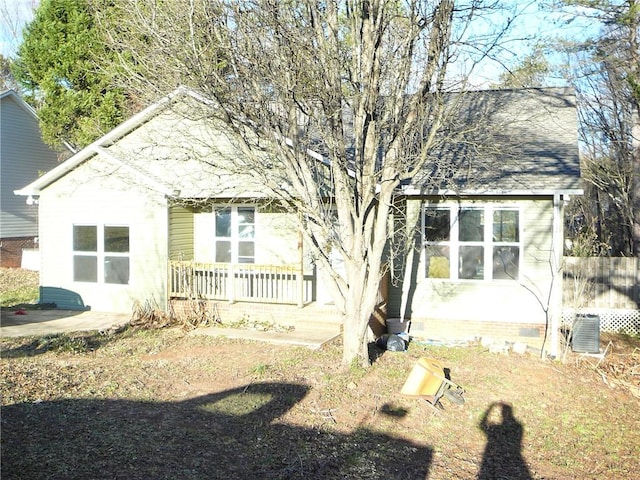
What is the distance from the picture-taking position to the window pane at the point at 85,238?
15.3m

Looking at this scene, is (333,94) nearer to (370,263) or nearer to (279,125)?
(279,125)

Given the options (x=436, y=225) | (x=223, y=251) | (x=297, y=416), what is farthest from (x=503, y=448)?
(x=223, y=251)

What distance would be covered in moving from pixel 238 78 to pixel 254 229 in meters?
6.00

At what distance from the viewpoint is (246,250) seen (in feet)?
48.4

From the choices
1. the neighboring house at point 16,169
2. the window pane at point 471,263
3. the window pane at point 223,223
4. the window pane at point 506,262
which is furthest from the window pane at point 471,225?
the neighboring house at point 16,169

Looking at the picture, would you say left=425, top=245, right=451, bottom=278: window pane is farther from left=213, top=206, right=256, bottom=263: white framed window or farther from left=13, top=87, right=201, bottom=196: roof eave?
left=13, top=87, right=201, bottom=196: roof eave

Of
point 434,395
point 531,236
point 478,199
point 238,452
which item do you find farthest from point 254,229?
point 238,452

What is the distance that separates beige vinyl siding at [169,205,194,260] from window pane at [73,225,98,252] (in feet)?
7.65

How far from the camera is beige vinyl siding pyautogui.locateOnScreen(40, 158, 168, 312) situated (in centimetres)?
1441

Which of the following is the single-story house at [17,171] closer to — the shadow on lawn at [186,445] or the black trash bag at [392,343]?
the black trash bag at [392,343]

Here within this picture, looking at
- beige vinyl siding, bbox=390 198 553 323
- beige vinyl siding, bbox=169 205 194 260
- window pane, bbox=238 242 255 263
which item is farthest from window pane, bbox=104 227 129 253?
beige vinyl siding, bbox=390 198 553 323

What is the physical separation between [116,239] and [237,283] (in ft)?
11.8

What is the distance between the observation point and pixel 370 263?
9.50 metres

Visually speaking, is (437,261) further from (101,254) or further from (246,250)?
(101,254)
